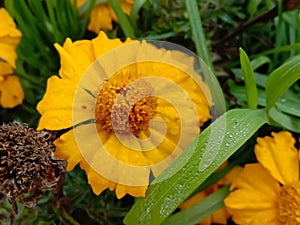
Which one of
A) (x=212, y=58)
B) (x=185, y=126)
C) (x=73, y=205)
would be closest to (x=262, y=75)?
(x=212, y=58)

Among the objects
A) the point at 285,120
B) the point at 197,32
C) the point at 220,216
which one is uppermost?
the point at 197,32

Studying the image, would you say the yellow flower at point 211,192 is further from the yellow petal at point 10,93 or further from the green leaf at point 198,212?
the yellow petal at point 10,93

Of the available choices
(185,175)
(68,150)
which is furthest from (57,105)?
(185,175)

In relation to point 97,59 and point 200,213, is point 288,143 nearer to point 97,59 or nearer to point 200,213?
point 200,213

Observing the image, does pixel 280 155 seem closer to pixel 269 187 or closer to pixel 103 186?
pixel 269 187

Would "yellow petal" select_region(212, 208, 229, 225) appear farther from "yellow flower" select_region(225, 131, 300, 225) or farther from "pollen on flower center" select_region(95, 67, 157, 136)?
"pollen on flower center" select_region(95, 67, 157, 136)

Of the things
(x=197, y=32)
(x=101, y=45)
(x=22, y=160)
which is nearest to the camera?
(x=22, y=160)

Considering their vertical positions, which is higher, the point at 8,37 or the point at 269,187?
the point at 8,37

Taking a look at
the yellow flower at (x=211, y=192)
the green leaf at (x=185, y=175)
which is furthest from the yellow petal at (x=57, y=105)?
the yellow flower at (x=211, y=192)
